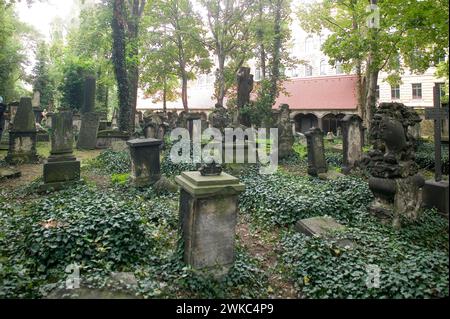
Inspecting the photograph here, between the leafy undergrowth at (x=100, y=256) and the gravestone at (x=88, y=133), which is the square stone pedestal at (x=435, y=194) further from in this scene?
the gravestone at (x=88, y=133)

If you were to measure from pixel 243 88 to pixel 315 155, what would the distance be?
662 centimetres

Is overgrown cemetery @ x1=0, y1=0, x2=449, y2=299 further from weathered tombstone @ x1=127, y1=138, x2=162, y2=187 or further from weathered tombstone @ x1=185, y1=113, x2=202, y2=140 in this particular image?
weathered tombstone @ x1=185, y1=113, x2=202, y2=140

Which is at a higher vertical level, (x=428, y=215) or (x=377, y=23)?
(x=377, y=23)

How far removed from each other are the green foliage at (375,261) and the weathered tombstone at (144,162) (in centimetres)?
461

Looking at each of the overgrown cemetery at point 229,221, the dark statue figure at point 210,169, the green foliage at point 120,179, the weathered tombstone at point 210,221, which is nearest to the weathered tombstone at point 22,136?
the overgrown cemetery at point 229,221

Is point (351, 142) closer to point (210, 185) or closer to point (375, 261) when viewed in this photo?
point (375, 261)

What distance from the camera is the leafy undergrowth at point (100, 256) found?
3729 mm

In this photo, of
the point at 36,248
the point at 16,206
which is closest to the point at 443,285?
the point at 36,248

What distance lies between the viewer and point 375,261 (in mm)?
4203

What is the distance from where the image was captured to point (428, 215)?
19.0ft

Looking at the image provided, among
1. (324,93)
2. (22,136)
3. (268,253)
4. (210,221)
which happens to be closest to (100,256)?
(210,221)

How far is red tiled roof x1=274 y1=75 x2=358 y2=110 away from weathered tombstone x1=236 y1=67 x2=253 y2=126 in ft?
32.5
